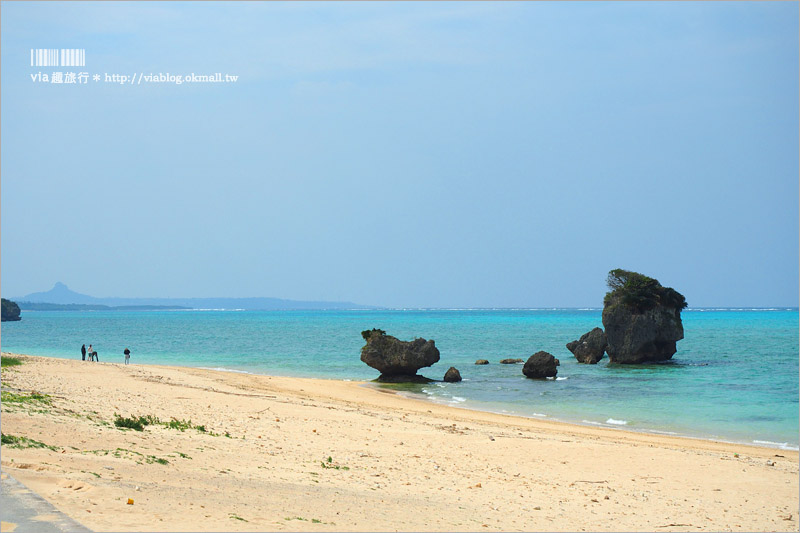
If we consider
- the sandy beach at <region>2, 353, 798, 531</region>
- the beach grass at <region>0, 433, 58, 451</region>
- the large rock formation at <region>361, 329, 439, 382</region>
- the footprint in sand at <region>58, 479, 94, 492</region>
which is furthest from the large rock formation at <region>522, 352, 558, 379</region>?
the footprint in sand at <region>58, 479, 94, 492</region>

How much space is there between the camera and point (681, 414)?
30.0m

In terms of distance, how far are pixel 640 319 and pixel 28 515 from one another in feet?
170

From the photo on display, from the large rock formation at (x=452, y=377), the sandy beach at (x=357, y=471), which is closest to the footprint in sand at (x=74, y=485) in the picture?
the sandy beach at (x=357, y=471)

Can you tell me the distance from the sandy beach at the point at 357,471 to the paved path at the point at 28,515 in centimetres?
23

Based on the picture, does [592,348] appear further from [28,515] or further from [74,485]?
[28,515]

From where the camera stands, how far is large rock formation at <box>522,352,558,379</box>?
142 ft

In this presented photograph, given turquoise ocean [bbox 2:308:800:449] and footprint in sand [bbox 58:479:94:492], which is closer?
footprint in sand [bbox 58:479:94:492]

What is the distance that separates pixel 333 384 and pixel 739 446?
73.0 feet

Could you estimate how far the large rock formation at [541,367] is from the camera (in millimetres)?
43188

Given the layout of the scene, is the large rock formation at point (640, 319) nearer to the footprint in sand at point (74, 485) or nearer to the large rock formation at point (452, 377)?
the large rock formation at point (452, 377)

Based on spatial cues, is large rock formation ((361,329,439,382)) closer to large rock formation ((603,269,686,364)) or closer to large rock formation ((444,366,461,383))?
large rock formation ((444,366,461,383))

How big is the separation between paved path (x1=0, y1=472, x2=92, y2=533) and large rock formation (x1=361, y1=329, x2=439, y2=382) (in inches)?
1281

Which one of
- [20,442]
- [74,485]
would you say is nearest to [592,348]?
[20,442]

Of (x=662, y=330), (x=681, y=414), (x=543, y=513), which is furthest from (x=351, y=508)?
(x=662, y=330)
